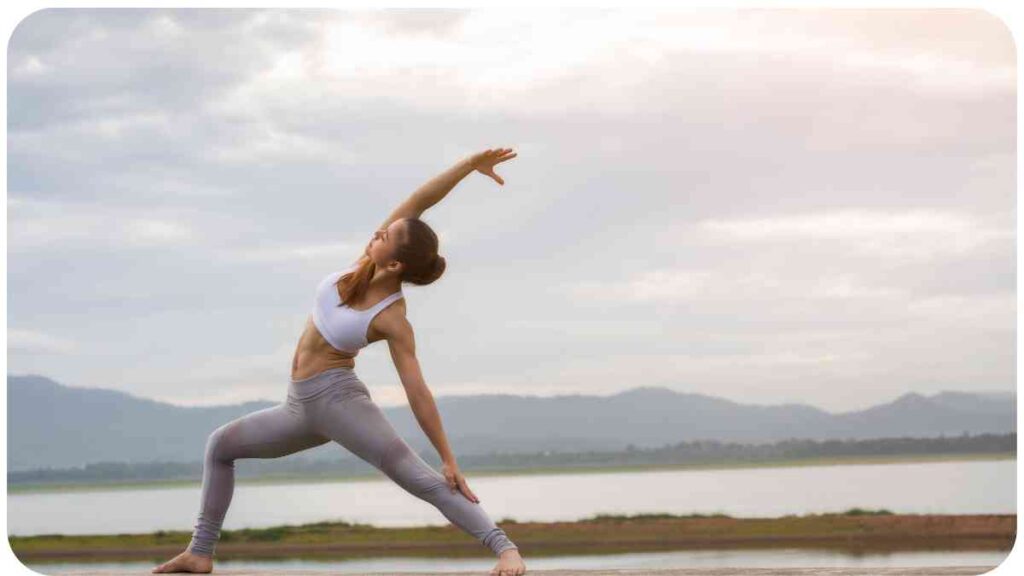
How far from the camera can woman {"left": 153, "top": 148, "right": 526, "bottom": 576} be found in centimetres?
553

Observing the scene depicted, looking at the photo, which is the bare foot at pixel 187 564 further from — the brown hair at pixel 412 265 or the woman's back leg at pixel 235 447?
the brown hair at pixel 412 265

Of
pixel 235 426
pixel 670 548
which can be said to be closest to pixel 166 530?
pixel 670 548

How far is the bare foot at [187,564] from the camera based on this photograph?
5.89 metres

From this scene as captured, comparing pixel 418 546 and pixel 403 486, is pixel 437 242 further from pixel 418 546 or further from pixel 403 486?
pixel 418 546

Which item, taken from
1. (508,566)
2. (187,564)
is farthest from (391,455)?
(187,564)

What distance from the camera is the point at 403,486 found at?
221 inches

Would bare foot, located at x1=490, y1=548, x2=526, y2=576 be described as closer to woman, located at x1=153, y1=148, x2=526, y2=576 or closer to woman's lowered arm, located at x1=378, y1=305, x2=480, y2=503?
woman, located at x1=153, y1=148, x2=526, y2=576

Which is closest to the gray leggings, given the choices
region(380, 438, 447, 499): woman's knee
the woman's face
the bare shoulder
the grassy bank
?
region(380, 438, 447, 499): woman's knee

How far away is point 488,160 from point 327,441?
4.61 ft

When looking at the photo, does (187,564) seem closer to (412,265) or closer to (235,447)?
(235,447)

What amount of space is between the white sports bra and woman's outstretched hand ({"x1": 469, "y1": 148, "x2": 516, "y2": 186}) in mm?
681

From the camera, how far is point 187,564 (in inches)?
233

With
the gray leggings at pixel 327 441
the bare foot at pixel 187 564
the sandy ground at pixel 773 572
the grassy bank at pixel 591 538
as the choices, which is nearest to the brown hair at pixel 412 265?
the gray leggings at pixel 327 441

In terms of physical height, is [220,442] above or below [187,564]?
above
